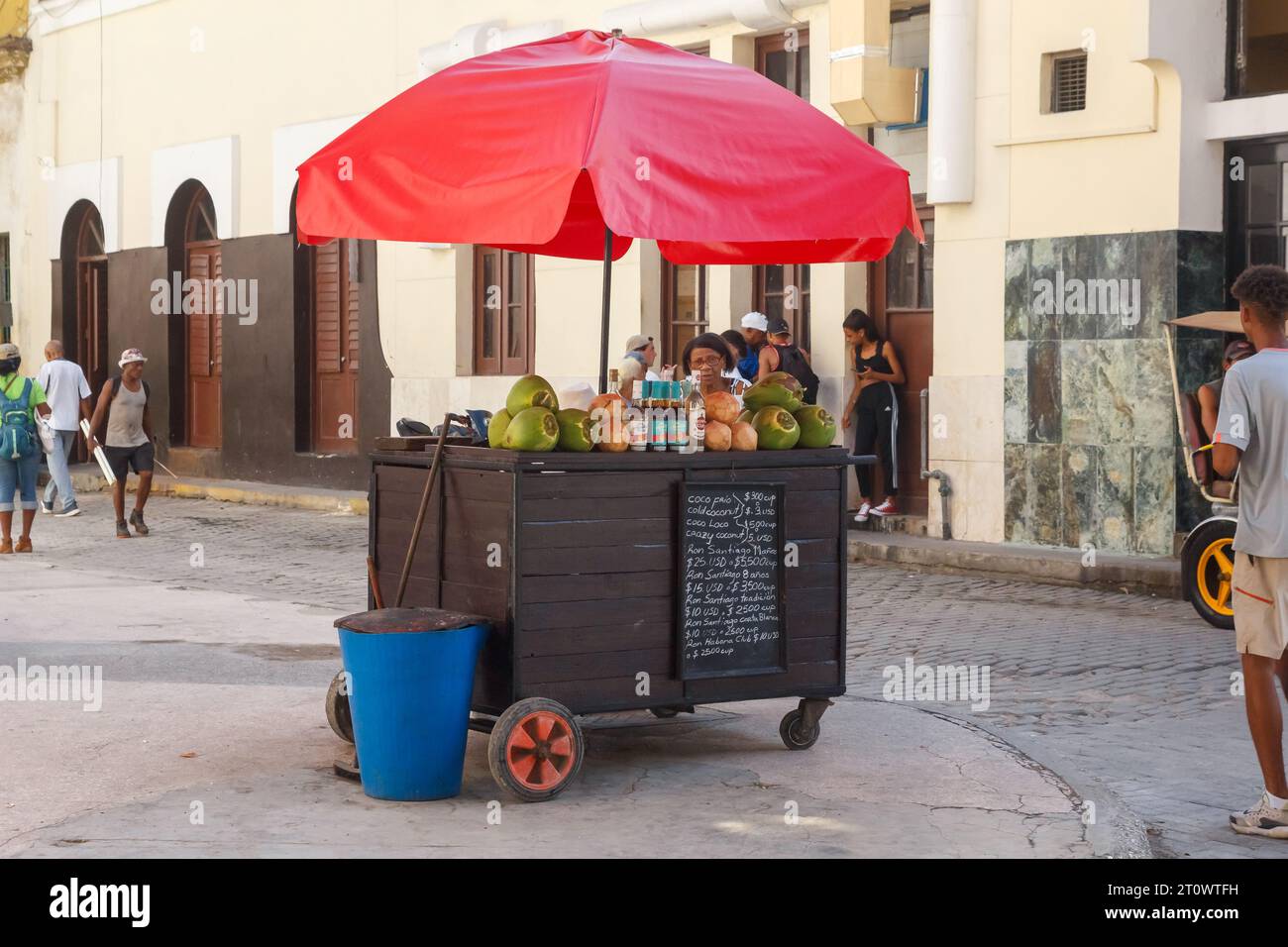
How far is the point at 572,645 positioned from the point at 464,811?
766 mm

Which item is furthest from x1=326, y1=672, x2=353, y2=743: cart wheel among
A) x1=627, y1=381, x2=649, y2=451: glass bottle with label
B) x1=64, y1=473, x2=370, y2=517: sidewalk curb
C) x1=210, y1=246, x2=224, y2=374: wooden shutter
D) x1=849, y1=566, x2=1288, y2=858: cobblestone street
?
x1=210, y1=246, x2=224, y2=374: wooden shutter

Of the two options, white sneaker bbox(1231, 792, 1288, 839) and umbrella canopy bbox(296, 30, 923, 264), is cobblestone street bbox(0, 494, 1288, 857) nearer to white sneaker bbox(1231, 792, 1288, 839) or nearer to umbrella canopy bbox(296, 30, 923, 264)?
white sneaker bbox(1231, 792, 1288, 839)

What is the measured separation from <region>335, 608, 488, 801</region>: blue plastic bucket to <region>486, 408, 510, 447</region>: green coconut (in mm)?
763

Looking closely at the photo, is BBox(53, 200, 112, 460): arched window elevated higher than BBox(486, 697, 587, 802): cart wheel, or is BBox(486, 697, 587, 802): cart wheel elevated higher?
BBox(53, 200, 112, 460): arched window

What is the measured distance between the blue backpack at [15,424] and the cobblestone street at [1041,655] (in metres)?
0.89

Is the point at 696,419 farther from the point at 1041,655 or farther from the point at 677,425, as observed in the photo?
the point at 1041,655

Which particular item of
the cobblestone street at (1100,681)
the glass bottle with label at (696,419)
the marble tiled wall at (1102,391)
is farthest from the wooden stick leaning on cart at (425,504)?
the marble tiled wall at (1102,391)

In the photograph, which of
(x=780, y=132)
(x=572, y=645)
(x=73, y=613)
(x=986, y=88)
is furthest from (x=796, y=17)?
(x=572, y=645)

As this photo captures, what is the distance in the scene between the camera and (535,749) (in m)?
6.75

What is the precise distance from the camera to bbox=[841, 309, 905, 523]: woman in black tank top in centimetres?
1552

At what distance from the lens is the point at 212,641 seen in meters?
10.5

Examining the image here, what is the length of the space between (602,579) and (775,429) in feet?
3.32

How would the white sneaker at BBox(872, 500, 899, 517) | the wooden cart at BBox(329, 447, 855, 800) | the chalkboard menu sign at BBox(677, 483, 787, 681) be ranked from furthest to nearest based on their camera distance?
the white sneaker at BBox(872, 500, 899, 517)
the chalkboard menu sign at BBox(677, 483, 787, 681)
the wooden cart at BBox(329, 447, 855, 800)

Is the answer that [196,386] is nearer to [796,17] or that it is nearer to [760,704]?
[796,17]
